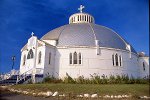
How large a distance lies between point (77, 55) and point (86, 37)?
320cm

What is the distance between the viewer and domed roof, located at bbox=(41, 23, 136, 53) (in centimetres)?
3210

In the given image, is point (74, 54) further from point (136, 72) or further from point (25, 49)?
point (136, 72)

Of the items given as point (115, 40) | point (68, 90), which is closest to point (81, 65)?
point (115, 40)

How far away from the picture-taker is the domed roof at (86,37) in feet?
105

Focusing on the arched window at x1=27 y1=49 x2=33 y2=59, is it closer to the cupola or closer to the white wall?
the white wall

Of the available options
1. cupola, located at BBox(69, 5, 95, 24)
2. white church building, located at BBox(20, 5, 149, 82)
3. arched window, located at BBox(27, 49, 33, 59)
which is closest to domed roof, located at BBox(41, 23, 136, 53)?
white church building, located at BBox(20, 5, 149, 82)

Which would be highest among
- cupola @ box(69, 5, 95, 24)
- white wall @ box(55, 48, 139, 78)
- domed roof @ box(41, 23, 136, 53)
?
cupola @ box(69, 5, 95, 24)

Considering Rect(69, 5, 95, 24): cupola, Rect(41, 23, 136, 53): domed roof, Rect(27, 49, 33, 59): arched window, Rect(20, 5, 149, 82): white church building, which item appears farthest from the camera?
Rect(69, 5, 95, 24): cupola

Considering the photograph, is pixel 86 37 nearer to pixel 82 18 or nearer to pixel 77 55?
pixel 77 55

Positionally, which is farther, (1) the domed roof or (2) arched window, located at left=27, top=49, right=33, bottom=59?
(2) arched window, located at left=27, top=49, right=33, bottom=59

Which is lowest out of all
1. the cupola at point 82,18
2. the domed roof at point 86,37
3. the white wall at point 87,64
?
the white wall at point 87,64

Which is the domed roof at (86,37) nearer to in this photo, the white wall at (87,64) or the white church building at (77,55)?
the white church building at (77,55)

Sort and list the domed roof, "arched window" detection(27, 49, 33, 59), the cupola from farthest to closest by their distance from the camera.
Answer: the cupola, "arched window" detection(27, 49, 33, 59), the domed roof

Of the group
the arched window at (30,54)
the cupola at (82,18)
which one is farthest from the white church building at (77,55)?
the cupola at (82,18)
